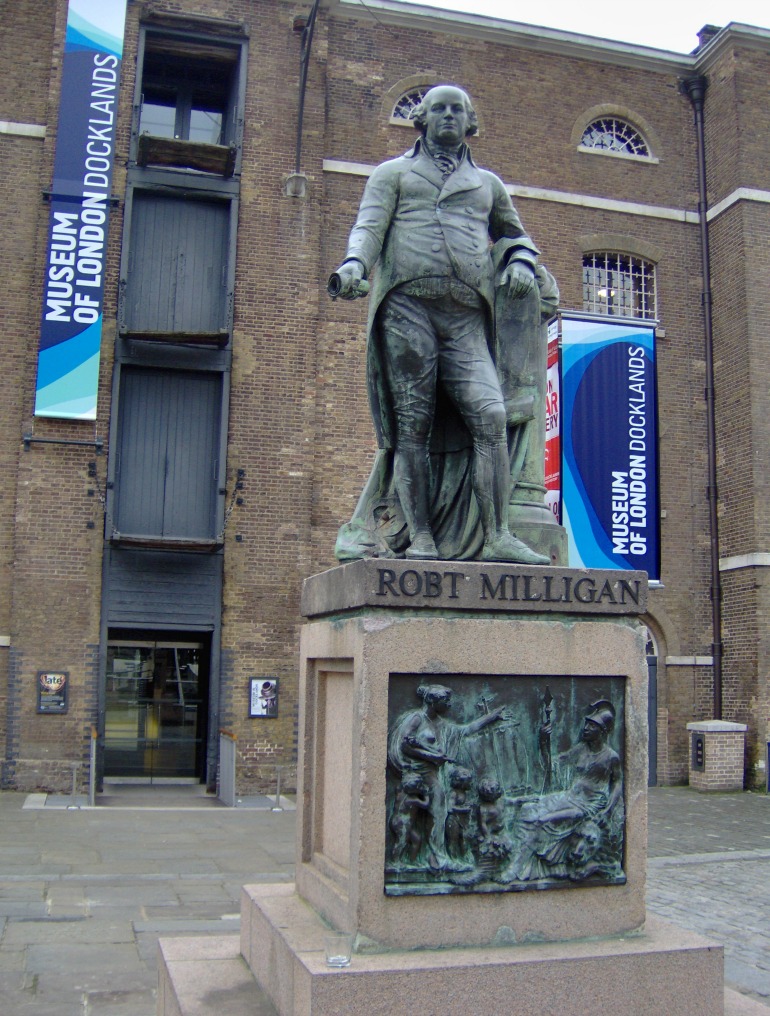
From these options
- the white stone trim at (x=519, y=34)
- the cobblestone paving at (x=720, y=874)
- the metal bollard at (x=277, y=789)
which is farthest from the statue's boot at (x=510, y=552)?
the white stone trim at (x=519, y=34)

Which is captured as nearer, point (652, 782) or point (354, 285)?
point (354, 285)

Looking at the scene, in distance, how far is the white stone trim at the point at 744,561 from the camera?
59.1ft

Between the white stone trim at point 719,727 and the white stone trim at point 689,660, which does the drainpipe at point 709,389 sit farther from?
the white stone trim at point 719,727

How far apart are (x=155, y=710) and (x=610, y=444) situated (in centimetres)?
869

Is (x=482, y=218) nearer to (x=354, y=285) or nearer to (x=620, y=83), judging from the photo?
(x=354, y=285)

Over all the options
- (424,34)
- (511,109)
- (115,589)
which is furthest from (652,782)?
(424,34)

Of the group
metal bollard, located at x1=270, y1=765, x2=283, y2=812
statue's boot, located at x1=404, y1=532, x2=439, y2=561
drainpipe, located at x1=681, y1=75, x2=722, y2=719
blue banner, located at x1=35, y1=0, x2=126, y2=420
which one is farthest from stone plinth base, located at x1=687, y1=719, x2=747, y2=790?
statue's boot, located at x1=404, y1=532, x2=439, y2=561

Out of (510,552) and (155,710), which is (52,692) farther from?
(510,552)

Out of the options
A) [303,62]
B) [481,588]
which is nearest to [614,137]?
[303,62]

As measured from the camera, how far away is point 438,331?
4.87m

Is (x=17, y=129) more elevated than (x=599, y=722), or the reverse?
(x=17, y=129)

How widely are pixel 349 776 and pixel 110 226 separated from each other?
14110 millimetres

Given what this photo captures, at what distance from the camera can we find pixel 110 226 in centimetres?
1661

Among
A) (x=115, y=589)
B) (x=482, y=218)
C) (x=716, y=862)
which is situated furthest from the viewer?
(x=115, y=589)
